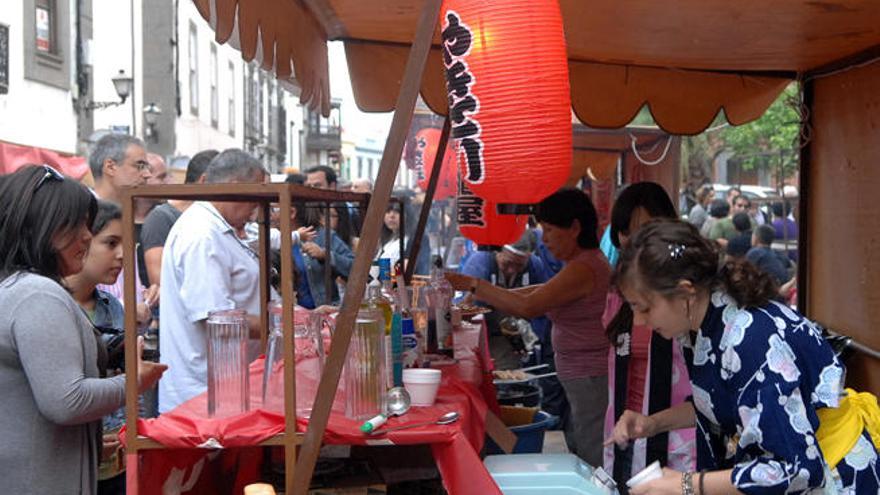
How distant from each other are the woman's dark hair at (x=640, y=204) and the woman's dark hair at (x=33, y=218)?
239 centimetres

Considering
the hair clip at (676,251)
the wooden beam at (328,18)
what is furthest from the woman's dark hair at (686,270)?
the wooden beam at (328,18)

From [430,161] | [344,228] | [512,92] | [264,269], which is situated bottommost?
[264,269]

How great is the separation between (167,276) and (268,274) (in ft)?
2.25

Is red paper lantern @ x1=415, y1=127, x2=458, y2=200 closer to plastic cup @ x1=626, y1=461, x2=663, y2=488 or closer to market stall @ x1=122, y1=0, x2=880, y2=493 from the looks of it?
market stall @ x1=122, y1=0, x2=880, y2=493

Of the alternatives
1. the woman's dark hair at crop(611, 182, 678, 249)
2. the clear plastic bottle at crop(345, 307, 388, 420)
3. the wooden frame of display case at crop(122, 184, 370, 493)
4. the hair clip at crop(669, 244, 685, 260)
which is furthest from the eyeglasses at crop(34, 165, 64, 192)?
the woman's dark hair at crop(611, 182, 678, 249)

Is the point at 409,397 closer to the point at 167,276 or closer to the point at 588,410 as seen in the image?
the point at 167,276

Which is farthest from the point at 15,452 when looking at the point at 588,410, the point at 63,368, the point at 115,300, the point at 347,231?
the point at 347,231

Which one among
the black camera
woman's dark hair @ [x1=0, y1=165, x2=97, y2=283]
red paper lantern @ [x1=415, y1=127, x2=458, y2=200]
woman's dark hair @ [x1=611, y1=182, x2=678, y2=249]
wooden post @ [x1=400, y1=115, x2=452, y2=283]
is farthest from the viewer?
red paper lantern @ [x1=415, y1=127, x2=458, y2=200]

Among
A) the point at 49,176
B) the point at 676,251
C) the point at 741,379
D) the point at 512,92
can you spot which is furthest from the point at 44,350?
the point at 741,379

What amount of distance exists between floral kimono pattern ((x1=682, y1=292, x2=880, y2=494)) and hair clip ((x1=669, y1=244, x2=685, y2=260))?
14 centimetres

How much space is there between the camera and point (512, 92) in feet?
9.94

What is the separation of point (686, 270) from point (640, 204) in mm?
1753

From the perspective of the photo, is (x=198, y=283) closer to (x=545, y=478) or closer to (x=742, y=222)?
(x=545, y=478)

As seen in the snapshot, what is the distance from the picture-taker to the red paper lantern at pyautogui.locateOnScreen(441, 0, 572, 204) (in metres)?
3.02
